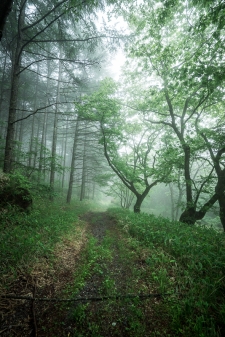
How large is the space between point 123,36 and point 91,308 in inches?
445


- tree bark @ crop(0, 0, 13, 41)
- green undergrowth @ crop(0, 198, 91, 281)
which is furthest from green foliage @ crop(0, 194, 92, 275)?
tree bark @ crop(0, 0, 13, 41)

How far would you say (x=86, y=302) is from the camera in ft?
10.5

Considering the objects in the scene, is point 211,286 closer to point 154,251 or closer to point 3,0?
point 154,251

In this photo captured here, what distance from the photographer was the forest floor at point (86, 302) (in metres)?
2.62

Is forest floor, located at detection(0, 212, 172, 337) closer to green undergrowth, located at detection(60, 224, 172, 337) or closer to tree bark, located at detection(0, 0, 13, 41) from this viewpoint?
green undergrowth, located at detection(60, 224, 172, 337)

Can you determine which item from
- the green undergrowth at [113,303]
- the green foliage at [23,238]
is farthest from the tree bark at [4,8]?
the green undergrowth at [113,303]

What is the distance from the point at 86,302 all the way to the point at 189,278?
2.46 m

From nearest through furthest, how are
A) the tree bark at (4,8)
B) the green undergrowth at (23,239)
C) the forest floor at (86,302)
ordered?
the tree bark at (4,8) → the forest floor at (86,302) → the green undergrowth at (23,239)

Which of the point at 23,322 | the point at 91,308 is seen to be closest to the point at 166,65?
the point at 91,308

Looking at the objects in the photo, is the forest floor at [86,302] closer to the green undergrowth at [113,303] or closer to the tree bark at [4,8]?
the green undergrowth at [113,303]

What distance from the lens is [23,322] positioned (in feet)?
8.60

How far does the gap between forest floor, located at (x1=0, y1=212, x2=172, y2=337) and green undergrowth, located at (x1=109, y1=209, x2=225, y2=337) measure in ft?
0.87

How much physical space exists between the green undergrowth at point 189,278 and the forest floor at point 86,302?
10.4 inches

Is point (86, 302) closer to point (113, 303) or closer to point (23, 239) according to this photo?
point (113, 303)
